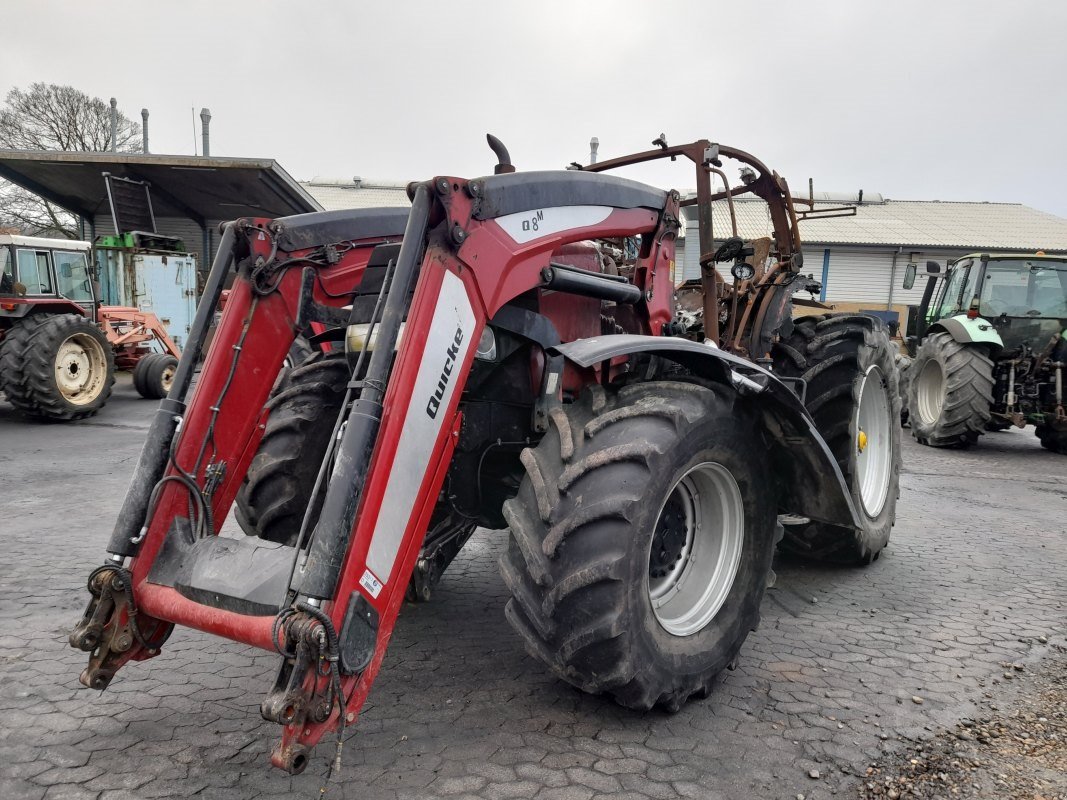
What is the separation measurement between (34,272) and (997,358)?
13.1m

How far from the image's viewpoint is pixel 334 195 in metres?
34.7

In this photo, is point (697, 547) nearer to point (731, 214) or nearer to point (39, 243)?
point (731, 214)

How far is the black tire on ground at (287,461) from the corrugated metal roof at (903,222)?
2197 centimetres

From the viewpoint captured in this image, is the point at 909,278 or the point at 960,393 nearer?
the point at 960,393

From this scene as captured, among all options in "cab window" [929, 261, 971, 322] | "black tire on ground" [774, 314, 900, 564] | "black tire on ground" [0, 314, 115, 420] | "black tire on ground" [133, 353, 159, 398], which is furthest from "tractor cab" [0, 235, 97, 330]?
"cab window" [929, 261, 971, 322]

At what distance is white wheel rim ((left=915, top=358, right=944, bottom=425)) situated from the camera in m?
10.4

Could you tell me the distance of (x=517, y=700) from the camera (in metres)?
2.98

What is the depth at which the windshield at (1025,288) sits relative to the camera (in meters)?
9.62

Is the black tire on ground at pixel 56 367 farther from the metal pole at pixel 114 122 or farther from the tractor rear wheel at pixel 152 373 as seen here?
the metal pole at pixel 114 122

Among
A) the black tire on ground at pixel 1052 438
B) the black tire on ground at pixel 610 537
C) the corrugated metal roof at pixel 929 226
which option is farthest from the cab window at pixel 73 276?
the corrugated metal roof at pixel 929 226

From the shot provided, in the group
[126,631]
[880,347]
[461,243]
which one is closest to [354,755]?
[126,631]

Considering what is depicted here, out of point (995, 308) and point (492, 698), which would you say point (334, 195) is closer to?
point (995, 308)

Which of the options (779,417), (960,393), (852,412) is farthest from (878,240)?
(779,417)

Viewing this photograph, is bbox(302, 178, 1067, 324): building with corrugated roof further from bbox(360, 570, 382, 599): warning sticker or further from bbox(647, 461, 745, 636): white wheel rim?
bbox(360, 570, 382, 599): warning sticker
